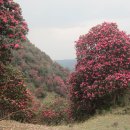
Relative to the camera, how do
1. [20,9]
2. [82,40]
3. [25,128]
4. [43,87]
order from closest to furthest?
[25,128] < [20,9] < [82,40] < [43,87]

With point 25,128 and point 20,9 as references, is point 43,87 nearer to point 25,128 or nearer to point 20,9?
point 20,9

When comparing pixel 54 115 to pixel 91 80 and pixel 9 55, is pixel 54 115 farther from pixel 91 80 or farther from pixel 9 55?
pixel 9 55

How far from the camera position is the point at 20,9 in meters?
19.9

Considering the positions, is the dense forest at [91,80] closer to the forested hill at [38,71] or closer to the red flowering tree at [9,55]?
the red flowering tree at [9,55]

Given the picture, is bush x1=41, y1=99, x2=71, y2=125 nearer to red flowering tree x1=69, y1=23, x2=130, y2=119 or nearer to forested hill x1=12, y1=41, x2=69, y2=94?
red flowering tree x1=69, y1=23, x2=130, y2=119

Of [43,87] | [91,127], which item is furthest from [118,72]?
Result: [43,87]

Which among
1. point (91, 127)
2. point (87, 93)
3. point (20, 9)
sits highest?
point (20, 9)

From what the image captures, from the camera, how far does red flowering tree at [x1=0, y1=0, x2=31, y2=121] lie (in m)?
Answer: 18.5

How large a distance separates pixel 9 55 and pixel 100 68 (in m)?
7.31

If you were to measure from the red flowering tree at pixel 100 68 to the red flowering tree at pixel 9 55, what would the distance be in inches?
148

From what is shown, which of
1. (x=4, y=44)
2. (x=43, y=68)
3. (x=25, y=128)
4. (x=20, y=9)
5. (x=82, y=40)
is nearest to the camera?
(x=25, y=128)

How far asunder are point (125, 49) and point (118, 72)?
158 centimetres

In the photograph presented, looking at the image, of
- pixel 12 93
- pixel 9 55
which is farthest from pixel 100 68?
pixel 9 55

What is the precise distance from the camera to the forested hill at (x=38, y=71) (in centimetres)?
6147
